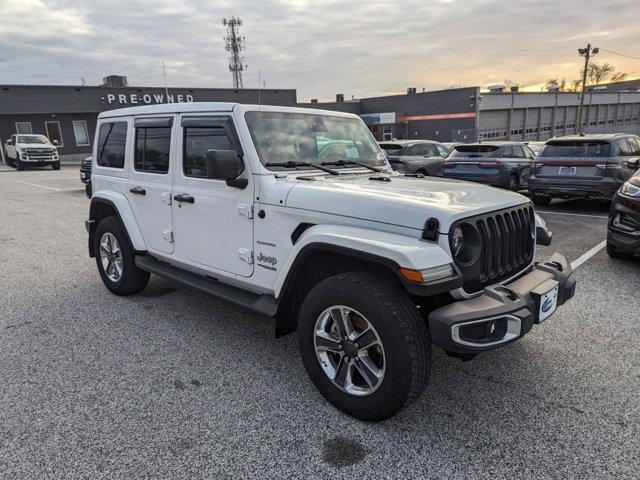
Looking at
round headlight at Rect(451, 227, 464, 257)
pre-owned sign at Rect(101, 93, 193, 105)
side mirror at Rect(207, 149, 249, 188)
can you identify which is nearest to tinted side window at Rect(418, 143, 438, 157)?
side mirror at Rect(207, 149, 249, 188)

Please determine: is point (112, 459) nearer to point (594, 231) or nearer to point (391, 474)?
point (391, 474)

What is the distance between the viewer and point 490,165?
11.3 meters

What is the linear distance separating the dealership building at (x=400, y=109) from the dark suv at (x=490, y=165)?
15.5 m

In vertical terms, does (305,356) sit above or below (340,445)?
above

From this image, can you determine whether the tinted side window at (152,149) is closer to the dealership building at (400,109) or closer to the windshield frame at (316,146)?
the windshield frame at (316,146)

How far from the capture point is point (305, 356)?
2.92 m

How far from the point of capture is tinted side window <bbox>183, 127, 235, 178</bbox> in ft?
11.5

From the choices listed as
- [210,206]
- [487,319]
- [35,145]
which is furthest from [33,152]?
[487,319]

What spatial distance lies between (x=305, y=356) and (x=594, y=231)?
6.74 metres

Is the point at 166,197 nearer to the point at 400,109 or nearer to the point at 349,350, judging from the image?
the point at 349,350

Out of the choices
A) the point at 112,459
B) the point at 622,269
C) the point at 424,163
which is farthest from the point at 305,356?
the point at 424,163

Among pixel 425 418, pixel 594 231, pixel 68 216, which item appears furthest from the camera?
pixel 68 216

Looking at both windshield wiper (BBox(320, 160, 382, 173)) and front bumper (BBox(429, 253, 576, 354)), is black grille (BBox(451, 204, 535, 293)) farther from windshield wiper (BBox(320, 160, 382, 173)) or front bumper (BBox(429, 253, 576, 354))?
windshield wiper (BBox(320, 160, 382, 173))

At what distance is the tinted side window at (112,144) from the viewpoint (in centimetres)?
459
